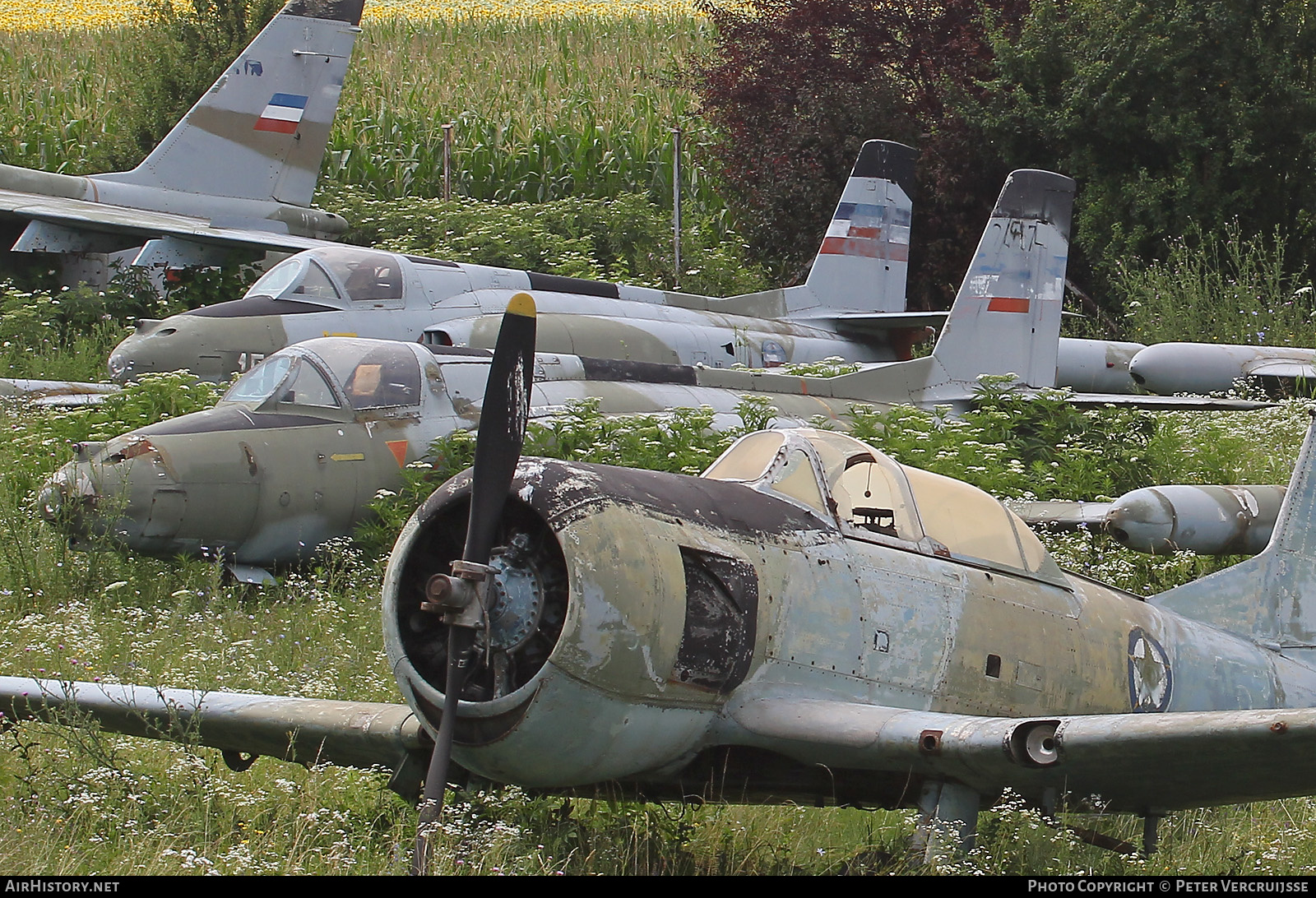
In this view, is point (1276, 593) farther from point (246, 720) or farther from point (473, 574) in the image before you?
point (246, 720)

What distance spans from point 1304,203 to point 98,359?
49.4 ft

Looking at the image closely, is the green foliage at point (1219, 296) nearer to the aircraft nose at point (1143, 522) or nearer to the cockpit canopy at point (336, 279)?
the cockpit canopy at point (336, 279)

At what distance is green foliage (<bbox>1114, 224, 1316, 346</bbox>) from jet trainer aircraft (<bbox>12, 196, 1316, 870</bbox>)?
1252cm

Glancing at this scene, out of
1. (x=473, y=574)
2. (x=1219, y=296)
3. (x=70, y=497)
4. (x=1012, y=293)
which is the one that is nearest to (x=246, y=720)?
(x=473, y=574)

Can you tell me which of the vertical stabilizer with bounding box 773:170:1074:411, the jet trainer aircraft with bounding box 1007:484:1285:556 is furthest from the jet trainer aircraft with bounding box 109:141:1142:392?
the jet trainer aircraft with bounding box 1007:484:1285:556

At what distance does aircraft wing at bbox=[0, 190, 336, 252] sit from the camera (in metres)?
15.8

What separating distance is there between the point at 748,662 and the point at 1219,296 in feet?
51.2

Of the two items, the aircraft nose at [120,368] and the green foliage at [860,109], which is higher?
the green foliage at [860,109]

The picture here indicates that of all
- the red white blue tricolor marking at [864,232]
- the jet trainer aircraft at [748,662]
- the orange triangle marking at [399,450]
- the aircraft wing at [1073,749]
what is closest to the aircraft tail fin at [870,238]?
the red white blue tricolor marking at [864,232]

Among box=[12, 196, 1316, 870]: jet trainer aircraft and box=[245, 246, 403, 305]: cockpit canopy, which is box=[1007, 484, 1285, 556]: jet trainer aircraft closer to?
box=[12, 196, 1316, 870]: jet trainer aircraft

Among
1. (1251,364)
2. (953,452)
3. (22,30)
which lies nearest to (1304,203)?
(1251,364)

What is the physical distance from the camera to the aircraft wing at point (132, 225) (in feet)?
51.9

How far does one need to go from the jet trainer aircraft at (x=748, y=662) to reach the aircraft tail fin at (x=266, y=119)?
41.9 ft
